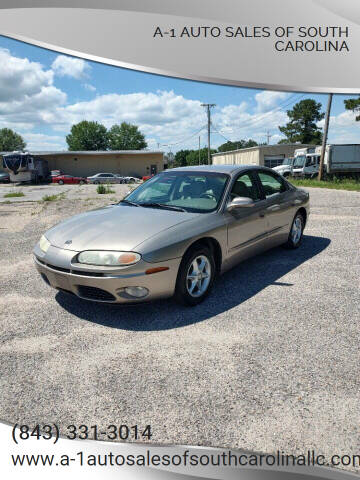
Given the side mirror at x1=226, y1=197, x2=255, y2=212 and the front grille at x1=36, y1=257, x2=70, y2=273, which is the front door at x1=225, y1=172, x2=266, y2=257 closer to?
the side mirror at x1=226, y1=197, x2=255, y2=212

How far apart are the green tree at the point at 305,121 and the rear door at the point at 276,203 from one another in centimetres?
7037

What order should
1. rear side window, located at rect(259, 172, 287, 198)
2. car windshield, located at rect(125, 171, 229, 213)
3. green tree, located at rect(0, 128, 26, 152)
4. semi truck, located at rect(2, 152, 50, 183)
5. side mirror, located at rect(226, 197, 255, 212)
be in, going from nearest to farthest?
side mirror, located at rect(226, 197, 255, 212)
car windshield, located at rect(125, 171, 229, 213)
rear side window, located at rect(259, 172, 287, 198)
semi truck, located at rect(2, 152, 50, 183)
green tree, located at rect(0, 128, 26, 152)

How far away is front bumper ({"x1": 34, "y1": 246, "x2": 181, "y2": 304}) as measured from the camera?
129 inches

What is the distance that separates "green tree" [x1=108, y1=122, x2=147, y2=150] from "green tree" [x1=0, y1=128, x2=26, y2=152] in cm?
3457

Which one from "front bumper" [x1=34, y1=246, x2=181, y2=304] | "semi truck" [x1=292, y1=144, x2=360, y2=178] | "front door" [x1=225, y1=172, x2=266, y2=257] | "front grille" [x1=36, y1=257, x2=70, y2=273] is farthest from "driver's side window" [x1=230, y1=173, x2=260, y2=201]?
"semi truck" [x1=292, y1=144, x2=360, y2=178]

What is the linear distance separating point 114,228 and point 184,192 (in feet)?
4.10

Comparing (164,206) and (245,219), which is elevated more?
(164,206)

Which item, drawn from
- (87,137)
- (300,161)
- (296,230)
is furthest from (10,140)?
(296,230)

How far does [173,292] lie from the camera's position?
11.8 feet

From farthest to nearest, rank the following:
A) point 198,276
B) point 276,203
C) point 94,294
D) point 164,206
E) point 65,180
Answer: point 65,180 < point 276,203 < point 164,206 < point 198,276 < point 94,294

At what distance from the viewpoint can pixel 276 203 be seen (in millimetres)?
5277

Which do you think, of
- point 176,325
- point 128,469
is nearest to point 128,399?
point 128,469

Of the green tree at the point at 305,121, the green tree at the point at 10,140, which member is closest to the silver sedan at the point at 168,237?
the green tree at the point at 305,121

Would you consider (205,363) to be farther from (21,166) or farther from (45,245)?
(21,166)
